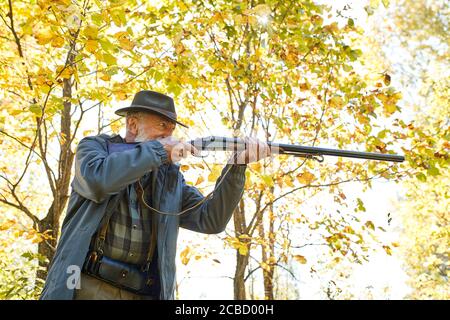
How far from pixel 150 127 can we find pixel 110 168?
69 centimetres

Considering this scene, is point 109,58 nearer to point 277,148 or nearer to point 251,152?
point 251,152

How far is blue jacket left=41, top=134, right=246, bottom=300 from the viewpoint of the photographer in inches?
86.9

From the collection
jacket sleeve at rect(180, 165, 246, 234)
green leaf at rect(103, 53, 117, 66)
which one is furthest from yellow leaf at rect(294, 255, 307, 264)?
green leaf at rect(103, 53, 117, 66)

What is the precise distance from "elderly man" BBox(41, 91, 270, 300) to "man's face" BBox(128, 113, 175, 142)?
54mm

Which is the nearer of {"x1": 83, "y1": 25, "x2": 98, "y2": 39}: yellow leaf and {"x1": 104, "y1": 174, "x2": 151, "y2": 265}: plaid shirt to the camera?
{"x1": 104, "y1": 174, "x2": 151, "y2": 265}: plaid shirt

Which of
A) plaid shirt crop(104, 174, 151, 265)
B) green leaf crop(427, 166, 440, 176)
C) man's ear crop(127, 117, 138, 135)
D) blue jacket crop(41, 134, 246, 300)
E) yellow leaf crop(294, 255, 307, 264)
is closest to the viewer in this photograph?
blue jacket crop(41, 134, 246, 300)

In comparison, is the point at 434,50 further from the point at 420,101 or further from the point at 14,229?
the point at 14,229

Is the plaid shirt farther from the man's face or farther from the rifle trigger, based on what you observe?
the rifle trigger

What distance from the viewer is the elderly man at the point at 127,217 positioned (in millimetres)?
2240

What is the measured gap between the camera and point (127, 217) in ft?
8.07

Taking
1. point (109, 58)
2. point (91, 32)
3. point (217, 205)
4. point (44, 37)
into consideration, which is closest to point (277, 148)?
point (217, 205)

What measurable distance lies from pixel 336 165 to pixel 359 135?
0.53 meters

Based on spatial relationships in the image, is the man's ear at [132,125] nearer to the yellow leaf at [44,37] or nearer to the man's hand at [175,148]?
the man's hand at [175,148]
